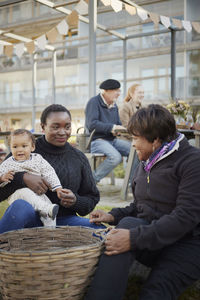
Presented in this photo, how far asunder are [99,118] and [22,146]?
8.87 ft

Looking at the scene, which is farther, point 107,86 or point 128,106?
point 128,106

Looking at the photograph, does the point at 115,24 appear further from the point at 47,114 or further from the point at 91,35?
the point at 47,114

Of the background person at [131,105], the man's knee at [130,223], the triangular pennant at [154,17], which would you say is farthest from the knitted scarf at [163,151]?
the triangular pennant at [154,17]

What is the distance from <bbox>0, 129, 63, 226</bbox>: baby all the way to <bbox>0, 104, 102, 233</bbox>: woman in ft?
0.12

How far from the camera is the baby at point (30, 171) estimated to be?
88.0 inches

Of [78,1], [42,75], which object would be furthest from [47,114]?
[42,75]

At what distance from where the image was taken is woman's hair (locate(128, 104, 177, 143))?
1.86m

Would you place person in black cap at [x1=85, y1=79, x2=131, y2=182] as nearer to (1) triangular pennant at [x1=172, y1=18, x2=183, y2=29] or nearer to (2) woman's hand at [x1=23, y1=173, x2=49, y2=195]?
(1) triangular pennant at [x1=172, y1=18, x2=183, y2=29]

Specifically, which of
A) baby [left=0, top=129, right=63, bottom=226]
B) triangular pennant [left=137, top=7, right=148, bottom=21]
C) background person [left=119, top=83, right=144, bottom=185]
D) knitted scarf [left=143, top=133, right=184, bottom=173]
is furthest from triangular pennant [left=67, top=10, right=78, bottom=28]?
knitted scarf [left=143, top=133, right=184, bottom=173]

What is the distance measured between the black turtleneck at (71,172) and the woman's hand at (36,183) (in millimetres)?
150

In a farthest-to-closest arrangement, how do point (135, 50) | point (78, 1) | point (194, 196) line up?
point (135, 50)
point (78, 1)
point (194, 196)

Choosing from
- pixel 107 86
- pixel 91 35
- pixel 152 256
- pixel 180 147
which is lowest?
pixel 152 256

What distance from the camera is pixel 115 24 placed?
56.4 feet

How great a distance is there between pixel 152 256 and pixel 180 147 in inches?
20.5
